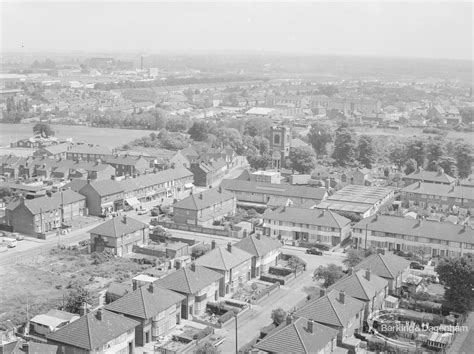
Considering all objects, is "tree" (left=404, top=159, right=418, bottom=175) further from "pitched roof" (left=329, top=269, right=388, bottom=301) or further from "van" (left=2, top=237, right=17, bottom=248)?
"van" (left=2, top=237, right=17, bottom=248)

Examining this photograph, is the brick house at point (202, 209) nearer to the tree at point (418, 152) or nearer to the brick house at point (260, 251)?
the brick house at point (260, 251)

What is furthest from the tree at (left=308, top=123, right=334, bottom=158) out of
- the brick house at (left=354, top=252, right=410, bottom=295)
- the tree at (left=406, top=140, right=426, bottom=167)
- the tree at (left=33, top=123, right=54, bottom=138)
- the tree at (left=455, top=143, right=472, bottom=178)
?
the brick house at (left=354, top=252, right=410, bottom=295)

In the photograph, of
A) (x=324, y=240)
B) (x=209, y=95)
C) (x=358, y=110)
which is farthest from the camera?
(x=209, y=95)

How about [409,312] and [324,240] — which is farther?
[324,240]

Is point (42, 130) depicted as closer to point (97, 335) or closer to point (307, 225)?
point (307, 225)

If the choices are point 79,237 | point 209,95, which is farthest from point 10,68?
point 79,237

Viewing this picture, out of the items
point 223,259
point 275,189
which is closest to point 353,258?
point 223,259

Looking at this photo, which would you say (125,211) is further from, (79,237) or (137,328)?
(137,328)

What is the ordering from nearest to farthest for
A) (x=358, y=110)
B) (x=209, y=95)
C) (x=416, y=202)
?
(x=416, y=202), (x=358, y=110), (x=209, y=95)
